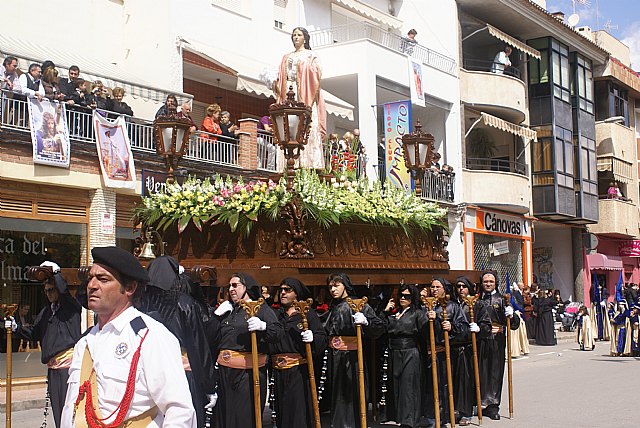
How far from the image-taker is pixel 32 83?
1472 cm

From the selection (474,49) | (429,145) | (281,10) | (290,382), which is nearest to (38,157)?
(429,145)

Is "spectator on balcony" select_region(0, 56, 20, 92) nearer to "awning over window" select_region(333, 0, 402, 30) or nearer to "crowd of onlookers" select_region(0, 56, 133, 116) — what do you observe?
"crowd of onlookers" select_region(0, 56, 133, 116)

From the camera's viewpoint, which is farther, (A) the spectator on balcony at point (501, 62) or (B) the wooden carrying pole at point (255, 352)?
(A) the spectator on balcony at point (501, 62)

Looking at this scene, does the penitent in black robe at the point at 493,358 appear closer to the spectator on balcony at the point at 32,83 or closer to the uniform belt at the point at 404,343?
the uniform belt at the point at 404,343

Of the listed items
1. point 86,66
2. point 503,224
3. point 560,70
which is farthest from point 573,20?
point 86,66

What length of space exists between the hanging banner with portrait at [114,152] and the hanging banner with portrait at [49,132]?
0.75 m

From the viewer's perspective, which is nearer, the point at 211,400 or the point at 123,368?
the point at 123,368

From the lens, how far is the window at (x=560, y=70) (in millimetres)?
32625

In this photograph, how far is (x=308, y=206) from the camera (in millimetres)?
9617

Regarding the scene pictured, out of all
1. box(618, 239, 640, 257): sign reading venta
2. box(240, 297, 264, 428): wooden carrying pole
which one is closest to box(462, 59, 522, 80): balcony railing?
box(618, 239, 640, 257): sign reading venta

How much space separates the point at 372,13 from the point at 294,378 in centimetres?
1984

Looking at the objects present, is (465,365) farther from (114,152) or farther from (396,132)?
(396,132)

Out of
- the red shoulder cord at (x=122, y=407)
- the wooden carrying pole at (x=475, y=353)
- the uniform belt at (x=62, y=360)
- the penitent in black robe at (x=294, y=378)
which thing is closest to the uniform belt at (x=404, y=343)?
the wooden carrying pole at (x=475, y=353)

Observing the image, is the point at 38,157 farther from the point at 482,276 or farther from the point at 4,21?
the point at 482,276
